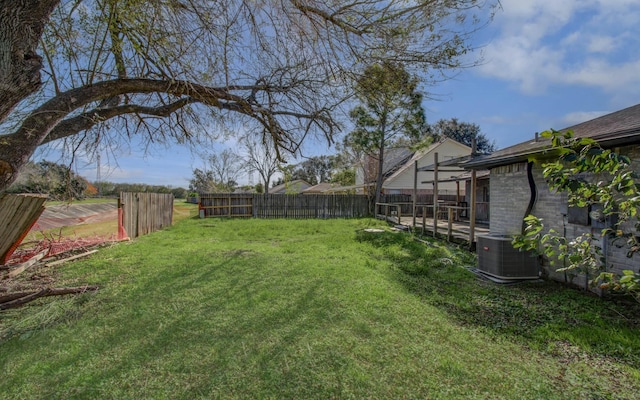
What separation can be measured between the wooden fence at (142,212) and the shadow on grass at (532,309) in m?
7.38

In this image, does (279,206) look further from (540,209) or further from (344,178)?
(540,209)

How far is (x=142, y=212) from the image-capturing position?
9516 millimetres

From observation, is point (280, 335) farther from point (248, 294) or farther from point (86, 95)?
point (86, 95)

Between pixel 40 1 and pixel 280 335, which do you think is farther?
pixel 280 335

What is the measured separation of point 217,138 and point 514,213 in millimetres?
6003

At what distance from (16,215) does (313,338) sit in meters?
5.27

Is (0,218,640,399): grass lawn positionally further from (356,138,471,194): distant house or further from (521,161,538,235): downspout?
(356,138,471,194): distant house

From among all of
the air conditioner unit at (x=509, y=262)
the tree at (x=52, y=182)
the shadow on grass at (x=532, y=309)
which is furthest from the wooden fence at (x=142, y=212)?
the air conditioner unit at (x=509, y=262)

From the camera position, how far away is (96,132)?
3971 millimetres

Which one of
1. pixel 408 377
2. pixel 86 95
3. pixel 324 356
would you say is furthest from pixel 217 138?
pixel 408 377

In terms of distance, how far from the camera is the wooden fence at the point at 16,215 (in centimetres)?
462

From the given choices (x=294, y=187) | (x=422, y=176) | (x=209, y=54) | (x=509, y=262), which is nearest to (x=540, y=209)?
(x=509, y=262)

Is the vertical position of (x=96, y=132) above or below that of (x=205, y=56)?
below

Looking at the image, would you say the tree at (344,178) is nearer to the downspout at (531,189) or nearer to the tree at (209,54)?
the downspout at (531,189)
